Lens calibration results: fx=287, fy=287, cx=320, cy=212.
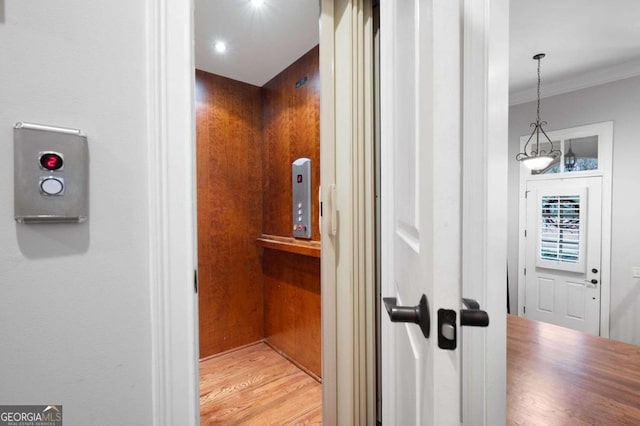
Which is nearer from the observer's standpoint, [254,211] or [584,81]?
[254,211]

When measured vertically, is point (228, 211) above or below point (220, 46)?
below

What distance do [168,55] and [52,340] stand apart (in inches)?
27.3

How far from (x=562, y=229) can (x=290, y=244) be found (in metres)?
3.20

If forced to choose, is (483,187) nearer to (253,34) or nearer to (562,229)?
(253,34)

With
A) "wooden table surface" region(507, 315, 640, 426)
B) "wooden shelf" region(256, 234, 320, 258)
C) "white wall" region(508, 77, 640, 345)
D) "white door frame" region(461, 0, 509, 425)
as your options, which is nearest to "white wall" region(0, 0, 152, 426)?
"white door frame" region(461, 0, 509, 425)

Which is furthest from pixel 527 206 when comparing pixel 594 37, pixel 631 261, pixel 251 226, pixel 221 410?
pixel 221 410

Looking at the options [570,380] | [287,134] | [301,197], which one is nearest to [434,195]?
[570,380]

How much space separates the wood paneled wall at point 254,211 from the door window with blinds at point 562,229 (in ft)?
9.85

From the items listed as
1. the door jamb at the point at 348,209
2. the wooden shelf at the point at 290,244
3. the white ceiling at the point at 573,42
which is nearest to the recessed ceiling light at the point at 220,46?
the door jamb at the point at 348,209

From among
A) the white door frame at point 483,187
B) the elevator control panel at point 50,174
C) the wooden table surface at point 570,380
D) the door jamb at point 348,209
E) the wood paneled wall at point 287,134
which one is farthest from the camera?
the wood paneled wall at point 287,134

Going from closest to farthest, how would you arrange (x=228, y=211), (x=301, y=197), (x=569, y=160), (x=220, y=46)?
(x=220, y=46) < (x=301, y=197) < (x=228, y=211) < (x=569, y=160)

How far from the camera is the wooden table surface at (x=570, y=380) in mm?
1037

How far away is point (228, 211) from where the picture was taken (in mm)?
2637
